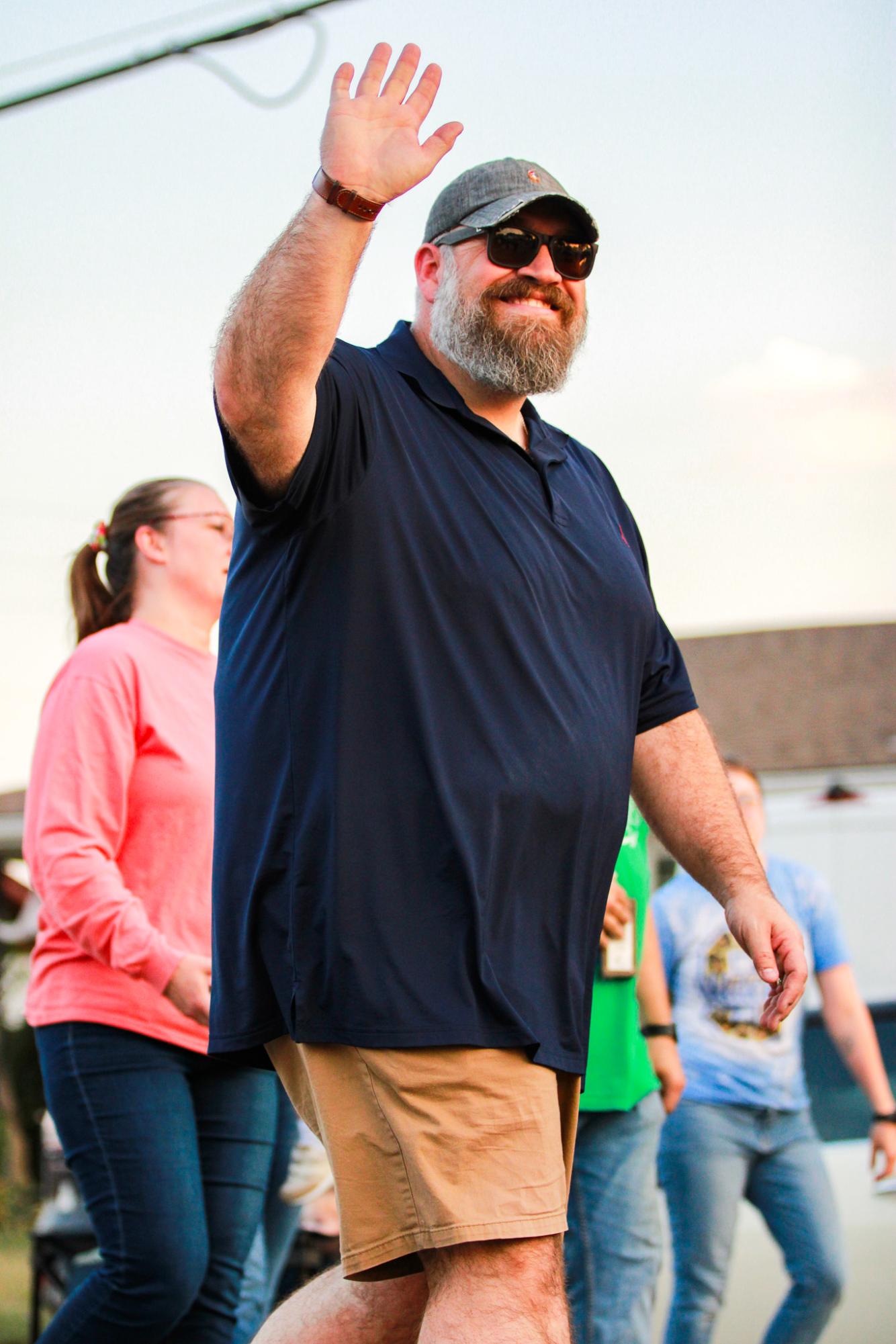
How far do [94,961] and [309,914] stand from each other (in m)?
1.30

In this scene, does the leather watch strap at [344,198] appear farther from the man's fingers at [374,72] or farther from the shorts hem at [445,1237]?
the shorts hem at [445,1237]

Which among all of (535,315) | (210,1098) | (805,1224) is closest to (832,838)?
(805,1224)

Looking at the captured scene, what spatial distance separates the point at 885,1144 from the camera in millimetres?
4707

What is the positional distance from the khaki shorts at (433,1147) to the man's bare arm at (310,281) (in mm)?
821

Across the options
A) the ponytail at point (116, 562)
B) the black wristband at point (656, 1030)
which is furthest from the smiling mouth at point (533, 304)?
the black wristband at point (656, 1030)

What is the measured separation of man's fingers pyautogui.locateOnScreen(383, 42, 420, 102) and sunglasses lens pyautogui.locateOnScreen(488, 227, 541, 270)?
0.50 metres

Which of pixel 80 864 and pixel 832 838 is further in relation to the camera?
pixel 832 838

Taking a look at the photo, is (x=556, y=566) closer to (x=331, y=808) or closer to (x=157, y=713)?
(x=331, y=808)

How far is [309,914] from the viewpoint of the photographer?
2.04 metres

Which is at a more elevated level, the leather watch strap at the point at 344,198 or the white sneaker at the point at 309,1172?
the leather watch strap at the point at 344,198

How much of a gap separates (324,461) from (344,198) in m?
0.35

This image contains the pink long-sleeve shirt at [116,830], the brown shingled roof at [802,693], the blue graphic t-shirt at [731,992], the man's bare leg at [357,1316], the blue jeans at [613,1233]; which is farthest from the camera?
the brown shingled roof at [802,693]

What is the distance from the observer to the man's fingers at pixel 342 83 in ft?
6.55

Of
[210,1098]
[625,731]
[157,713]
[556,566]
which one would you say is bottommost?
[210,1098]
